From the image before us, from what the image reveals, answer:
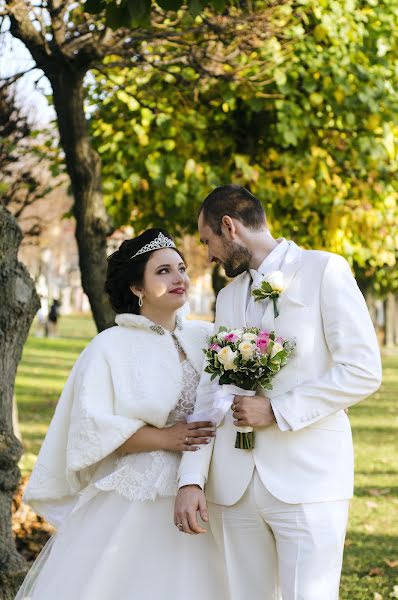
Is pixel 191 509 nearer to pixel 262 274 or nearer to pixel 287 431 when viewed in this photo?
pixel 287 431

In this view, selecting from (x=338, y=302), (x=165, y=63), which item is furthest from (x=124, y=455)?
(x=165, y=63)

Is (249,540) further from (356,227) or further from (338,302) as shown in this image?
(356,227)

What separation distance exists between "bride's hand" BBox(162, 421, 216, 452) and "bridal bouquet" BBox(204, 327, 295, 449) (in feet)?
0.78

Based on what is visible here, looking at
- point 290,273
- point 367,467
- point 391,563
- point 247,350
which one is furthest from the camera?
point 367,467

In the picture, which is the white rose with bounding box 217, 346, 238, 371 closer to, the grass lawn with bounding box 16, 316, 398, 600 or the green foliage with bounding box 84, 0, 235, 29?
the green foliage with bounding box 84, 0, 235, 29

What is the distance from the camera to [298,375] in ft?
11.2

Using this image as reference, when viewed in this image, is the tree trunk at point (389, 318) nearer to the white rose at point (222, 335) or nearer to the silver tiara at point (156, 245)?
the silver tiara at point (156, 245)

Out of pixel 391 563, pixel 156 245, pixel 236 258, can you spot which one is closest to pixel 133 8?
pixel 156 245

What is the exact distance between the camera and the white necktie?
3.56m

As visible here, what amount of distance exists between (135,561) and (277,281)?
1498 millimetres

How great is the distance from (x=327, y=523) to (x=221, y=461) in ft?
1.58

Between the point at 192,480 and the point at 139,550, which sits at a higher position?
the point at 192,480

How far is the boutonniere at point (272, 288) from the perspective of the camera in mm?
3398

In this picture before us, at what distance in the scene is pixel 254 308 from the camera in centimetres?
363
